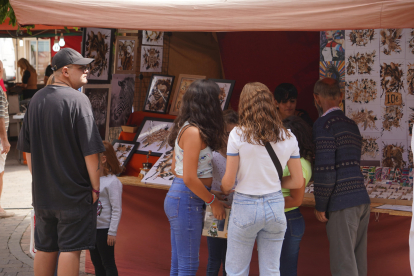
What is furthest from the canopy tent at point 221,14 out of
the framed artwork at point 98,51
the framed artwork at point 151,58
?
the framed artwork at point 151,58

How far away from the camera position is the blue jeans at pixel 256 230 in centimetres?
237

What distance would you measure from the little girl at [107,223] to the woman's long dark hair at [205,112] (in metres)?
1.01

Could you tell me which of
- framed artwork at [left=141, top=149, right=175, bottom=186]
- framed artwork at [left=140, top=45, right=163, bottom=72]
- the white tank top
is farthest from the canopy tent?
framed artwork at [left=140, top=45, right=163, bottom=72]

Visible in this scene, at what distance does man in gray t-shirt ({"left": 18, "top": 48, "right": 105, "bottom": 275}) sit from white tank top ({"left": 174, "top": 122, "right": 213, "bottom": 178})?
20.6 inches

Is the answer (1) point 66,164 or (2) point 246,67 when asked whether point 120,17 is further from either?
(2) point 246,67

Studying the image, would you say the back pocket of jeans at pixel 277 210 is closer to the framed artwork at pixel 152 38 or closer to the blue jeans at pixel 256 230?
the blue jeans at pixel 256 230

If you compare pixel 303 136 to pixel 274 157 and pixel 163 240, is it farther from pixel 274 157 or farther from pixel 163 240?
pixel 163 240

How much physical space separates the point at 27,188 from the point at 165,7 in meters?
5.61

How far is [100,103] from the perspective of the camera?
14.0 feet

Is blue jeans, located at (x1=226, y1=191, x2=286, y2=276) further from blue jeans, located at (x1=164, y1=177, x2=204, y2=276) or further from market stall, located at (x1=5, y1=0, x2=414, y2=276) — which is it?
market stall, located at (x1=5, y1=0, x2=414, y2=276)

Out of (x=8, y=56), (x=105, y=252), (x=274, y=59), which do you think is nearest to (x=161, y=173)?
(x=105, y=252)

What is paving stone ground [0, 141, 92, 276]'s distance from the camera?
165 inches

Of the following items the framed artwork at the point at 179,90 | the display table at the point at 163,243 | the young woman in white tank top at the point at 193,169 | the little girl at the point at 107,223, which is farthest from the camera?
the framed artwork at the point at 179,90

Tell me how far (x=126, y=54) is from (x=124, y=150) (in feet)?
3.43
